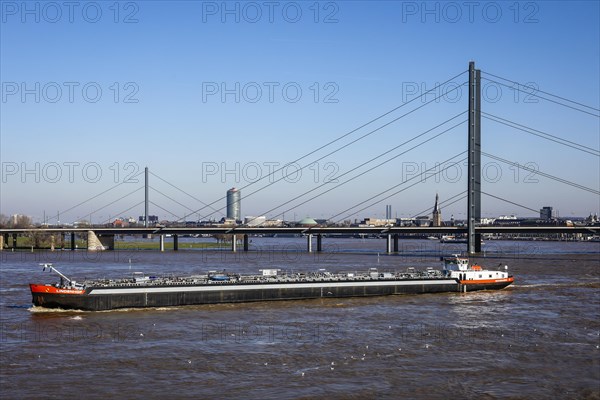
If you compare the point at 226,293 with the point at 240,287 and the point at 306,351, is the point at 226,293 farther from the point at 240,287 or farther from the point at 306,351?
the point at 306,351

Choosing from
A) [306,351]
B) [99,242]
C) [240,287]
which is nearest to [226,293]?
[240,287]

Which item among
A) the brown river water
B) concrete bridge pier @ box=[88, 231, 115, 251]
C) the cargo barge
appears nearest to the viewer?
the brown river water

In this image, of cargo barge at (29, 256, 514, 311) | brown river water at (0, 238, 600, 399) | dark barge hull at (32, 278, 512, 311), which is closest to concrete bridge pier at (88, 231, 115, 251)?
cargo barge at (29, 256, 514, 311)

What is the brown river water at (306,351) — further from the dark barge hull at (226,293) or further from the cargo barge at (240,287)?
the cargo barge at (240,287)

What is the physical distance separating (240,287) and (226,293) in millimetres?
1390

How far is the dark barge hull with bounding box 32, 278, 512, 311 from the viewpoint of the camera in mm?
48562

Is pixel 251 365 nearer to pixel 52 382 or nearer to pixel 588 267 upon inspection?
pixel 52 382

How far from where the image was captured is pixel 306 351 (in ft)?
109

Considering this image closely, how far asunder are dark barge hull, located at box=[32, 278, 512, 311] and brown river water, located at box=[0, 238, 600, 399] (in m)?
1.21

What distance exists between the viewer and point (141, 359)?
3169cm

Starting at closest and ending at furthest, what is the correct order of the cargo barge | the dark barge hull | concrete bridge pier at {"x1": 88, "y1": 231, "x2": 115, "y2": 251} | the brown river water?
1. the brown river water
2. the dark barge hull
3. the cargo barge
4. concrete bridge pier at {"x1": 88, "y1": 231, "x2": 115, "y2": 251}

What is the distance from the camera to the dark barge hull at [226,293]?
4856 cm

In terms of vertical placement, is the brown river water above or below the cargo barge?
below

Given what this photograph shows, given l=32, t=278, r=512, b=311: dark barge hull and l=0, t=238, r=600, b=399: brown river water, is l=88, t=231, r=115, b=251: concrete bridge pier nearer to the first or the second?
l=0, t=238, r=600, b=399: brown river water
